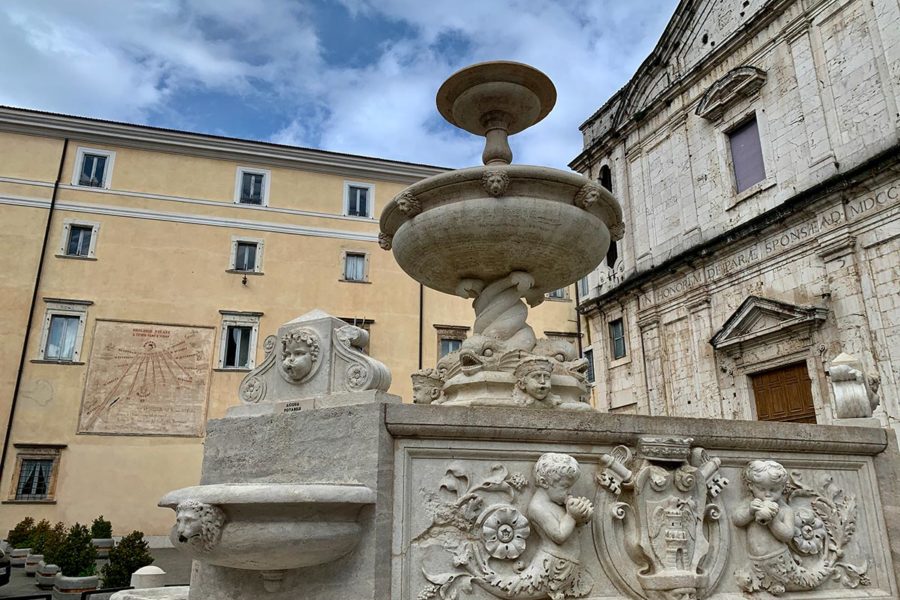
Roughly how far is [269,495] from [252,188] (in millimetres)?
21744

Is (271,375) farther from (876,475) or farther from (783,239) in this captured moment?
(783,239)

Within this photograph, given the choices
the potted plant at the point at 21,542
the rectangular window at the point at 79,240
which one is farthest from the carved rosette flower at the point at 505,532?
the rectangular window at the point at 79,240

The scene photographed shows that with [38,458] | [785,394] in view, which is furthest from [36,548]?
[785,394]

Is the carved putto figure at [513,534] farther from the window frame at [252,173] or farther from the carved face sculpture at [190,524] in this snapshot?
the window frame at [252,173]

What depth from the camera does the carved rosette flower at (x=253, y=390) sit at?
4.26 metres

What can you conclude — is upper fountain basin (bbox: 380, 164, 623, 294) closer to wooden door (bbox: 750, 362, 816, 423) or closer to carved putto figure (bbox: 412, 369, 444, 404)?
carved putto figure (bbox: 412, 369, 444, 404)

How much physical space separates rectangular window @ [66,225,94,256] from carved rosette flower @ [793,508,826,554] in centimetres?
2191

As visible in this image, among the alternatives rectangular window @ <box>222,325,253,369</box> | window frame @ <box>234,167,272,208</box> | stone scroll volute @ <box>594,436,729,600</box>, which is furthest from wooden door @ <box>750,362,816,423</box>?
window frame @ <box>234,167,272,208</box>

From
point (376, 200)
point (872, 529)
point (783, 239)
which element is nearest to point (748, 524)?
point (872, 529)

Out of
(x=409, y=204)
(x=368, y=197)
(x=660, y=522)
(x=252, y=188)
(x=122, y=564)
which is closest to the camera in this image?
(x=660, y=522)

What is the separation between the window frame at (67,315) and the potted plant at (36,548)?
563 centimetres

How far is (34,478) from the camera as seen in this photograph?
61.0 ft

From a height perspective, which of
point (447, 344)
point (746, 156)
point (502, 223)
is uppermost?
A: point (746, 156)

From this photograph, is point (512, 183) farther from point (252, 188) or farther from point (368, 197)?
point (252, 188)
